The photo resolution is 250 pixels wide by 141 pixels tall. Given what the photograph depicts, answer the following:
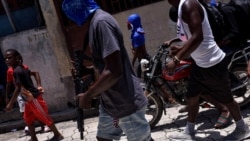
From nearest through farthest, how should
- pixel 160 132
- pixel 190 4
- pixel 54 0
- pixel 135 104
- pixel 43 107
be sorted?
pixel 135 104 → pixel 190 4 → pixel 160 132 → pixel 43 107 → pixel 54 0

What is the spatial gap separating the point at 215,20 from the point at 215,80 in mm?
748

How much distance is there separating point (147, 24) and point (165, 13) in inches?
13.7

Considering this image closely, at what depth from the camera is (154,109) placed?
181 inches

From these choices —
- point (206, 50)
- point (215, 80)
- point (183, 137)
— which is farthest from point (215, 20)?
point (183, 137)

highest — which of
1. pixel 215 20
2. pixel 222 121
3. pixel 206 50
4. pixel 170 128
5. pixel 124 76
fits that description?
pixel 124 76

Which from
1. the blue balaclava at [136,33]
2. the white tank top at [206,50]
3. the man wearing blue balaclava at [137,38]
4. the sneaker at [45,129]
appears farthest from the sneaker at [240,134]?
the sneaker at [45,129]

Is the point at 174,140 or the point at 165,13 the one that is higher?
the point at 165,13

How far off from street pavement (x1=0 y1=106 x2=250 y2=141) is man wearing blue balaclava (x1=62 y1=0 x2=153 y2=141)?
1.64 metres

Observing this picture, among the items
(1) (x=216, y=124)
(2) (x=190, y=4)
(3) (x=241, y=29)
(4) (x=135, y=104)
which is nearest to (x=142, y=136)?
(4) (x=135, y=104)

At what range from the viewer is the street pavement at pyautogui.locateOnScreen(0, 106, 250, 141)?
4215mm

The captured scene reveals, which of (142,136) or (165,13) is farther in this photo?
(165,13)

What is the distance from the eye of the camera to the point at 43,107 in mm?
4910

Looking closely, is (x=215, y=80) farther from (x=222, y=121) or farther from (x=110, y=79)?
(x=110, y=79)

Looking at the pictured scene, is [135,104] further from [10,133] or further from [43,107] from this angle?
[10,133]
